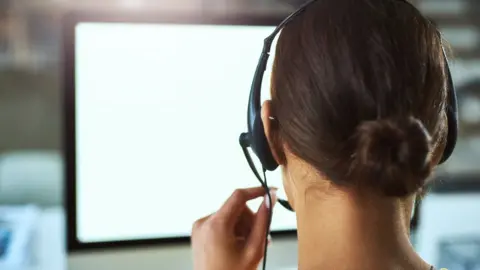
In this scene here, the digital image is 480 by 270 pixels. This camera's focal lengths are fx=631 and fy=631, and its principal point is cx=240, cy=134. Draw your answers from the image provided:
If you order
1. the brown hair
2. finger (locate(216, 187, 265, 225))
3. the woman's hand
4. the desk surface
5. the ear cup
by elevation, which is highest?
the brown hair

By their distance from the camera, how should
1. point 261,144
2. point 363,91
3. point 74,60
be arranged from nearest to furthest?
point 363,91, point 261,144, point 74,60

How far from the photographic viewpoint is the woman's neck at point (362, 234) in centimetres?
55

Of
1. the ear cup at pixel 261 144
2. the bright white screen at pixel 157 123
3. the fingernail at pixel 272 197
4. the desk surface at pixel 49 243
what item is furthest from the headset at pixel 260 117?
the desk surface at pixel 49 243

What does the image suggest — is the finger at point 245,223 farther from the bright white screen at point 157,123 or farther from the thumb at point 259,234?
the bright white screen at point 157,123

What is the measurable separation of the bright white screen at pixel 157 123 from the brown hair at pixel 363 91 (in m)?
0.33

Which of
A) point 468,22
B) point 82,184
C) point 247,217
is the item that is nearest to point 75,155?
point 82,184

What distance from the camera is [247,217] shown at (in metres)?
0.75

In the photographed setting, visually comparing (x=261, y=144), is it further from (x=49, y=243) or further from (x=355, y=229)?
(x=49, y=243)

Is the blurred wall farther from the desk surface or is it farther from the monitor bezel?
the monitor bezel

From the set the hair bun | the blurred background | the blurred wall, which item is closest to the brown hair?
the hair bun

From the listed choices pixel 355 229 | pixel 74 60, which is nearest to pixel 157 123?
pixel 74 60

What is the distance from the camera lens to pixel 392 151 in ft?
1.66

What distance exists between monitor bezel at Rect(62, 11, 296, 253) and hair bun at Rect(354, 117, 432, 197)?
0.43m

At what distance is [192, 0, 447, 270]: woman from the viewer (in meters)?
0.51
